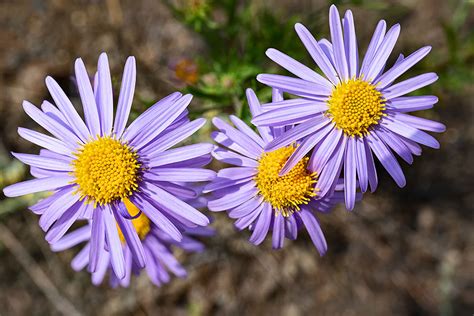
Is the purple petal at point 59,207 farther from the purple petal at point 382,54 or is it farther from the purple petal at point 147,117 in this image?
the purple petal at point 382,54

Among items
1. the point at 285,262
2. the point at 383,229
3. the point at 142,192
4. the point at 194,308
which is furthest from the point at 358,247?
the point at 142,192

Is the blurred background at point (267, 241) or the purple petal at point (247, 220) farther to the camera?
the blurred background at point (267, 241)

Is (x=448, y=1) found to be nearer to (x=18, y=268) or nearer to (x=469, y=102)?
(x=469, y=102)

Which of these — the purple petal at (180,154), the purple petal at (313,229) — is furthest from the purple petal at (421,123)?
the purple petal at (180,154)

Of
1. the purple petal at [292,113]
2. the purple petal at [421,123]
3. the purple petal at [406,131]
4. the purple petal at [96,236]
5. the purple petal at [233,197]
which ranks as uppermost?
the purple petal at [421,123]

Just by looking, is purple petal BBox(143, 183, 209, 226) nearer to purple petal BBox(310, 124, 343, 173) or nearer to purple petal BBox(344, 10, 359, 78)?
purple petal BBox(310, 124, 343, 173)

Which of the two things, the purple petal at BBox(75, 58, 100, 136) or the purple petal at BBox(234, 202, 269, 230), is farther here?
the purple petal at BBox(234, 202, 269, 230)

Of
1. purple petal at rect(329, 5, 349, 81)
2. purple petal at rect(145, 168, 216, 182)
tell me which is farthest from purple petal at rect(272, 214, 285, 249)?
purple petal at rect(329, 5, 349, 81)
